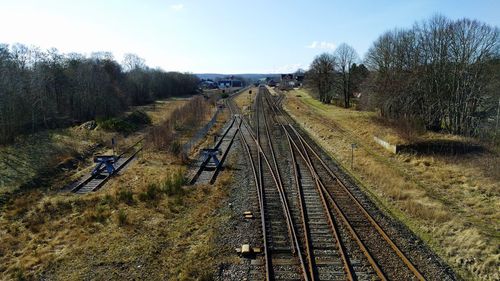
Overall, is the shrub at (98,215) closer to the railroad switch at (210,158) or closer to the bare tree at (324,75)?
the railroad switch at (210,158)

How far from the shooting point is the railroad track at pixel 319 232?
10.6 metres

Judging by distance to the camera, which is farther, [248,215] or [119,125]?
[119,125]

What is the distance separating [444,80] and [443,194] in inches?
821

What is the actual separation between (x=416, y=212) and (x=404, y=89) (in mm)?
24184

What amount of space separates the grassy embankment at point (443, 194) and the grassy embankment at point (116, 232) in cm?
716

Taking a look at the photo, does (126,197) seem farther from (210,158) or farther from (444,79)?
(444,79)

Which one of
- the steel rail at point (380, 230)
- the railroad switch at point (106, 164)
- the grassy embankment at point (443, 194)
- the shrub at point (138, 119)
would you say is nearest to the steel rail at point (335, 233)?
the steel rail at point (380, 230)

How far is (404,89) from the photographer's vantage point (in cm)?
3653

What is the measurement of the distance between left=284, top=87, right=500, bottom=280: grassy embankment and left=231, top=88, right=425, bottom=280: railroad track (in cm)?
155

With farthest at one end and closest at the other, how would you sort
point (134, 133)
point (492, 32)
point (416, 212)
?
point (134, 133) < point (492, 32) < point (416, 212)

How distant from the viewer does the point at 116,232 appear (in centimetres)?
1372

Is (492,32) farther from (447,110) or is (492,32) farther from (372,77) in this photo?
(372,77)

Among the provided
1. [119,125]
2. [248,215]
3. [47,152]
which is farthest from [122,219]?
[119,125]

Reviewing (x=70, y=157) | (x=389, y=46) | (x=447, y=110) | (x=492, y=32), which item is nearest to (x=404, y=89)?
(x=447, y=110)
